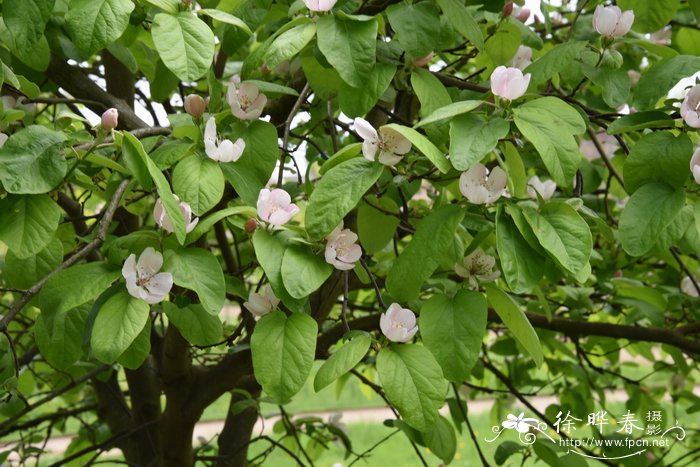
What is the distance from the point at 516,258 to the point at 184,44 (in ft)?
1.69

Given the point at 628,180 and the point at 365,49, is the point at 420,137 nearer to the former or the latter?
the point at 365,49

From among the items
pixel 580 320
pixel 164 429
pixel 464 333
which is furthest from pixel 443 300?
pixel 164 429

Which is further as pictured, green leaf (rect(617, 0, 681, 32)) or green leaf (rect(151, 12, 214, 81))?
green leaf (rect(617, 0, 681, 32))

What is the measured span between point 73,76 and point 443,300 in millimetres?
992

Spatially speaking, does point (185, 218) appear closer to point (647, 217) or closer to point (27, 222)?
point (27, 222)

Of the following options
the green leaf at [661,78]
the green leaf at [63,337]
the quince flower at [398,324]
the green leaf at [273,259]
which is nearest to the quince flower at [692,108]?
the green leaf at [661,78]

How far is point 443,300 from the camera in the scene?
45.7 inches

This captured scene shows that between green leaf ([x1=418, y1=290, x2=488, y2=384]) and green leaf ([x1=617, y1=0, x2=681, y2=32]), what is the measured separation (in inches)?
21.5

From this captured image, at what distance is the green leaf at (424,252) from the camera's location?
1074mm

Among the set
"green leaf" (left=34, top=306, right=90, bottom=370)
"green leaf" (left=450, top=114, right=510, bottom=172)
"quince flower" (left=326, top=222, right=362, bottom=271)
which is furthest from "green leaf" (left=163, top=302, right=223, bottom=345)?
"green leaf" (left=450, top=114, right=510, bottom=172)

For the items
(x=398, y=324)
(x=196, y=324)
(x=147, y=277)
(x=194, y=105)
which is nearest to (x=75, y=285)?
(x=147, y=277)

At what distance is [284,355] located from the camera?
41.6 inches

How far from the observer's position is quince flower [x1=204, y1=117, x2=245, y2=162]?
116 cm

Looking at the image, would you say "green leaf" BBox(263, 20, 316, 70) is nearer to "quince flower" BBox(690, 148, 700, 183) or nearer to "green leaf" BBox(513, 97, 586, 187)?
"green leaf" BBox(513, 97, 586, 187)
